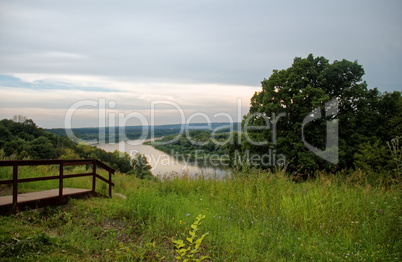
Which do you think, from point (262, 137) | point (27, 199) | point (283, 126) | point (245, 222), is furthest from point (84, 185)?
point (283, 126)

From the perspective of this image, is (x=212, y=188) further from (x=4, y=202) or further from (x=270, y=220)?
(x=4, y=202)

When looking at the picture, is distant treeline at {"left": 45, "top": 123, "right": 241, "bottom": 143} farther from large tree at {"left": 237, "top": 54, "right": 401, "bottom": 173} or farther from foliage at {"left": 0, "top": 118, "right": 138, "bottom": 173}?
large tree at {"left": 237, "top": 54, "right": 401, "bottom": 173}

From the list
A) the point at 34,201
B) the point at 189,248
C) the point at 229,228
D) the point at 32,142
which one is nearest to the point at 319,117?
the point at 229,228

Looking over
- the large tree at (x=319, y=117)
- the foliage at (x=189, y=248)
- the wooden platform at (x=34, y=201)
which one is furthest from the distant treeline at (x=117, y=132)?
the foliage at (x=189, y=248)

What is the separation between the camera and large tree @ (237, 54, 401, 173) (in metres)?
19.3

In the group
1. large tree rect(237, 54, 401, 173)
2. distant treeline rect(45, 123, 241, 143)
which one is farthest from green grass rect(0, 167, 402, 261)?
distant treeline rect(45, 123, 241, 143)

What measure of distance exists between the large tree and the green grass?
530 inches

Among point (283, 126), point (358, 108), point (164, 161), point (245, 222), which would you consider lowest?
point (164, 161)

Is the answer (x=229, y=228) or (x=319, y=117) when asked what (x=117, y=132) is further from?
(x=229, y=228)

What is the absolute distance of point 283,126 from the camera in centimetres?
2086

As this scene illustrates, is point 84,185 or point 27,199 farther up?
point 27,199

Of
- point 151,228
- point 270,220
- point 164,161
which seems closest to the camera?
point 151,228

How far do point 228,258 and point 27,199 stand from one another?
4498 millimetres

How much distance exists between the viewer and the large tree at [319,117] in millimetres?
19312
